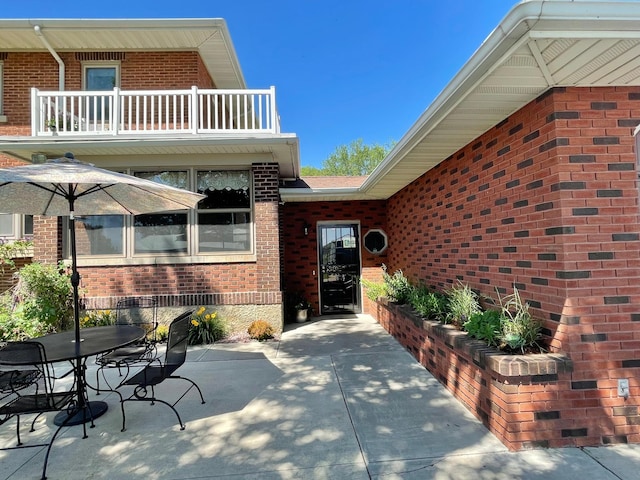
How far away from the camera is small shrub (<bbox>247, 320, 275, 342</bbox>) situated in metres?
6.13

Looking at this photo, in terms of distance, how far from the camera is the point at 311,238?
8602 mm

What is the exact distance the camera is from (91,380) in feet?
14.5

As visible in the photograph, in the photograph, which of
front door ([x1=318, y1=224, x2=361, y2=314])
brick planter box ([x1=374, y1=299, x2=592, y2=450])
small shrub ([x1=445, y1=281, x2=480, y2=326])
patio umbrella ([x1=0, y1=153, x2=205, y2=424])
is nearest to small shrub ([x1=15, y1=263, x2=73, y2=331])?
patio umbrella ([x1=0, y1=153, x2=205, y2=424])

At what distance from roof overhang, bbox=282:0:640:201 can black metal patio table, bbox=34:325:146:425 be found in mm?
3827

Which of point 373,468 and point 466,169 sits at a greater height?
point 466,169

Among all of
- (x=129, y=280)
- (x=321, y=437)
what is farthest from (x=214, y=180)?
(x=321, y=437)

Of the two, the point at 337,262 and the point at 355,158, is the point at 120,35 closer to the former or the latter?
the point at 337,262

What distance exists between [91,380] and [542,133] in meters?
5.75

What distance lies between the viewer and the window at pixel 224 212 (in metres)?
6.59

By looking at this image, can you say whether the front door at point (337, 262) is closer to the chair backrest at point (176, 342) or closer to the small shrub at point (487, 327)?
the small shrub at point (487, 327)

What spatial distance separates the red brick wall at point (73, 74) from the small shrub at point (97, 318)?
493 centimetres

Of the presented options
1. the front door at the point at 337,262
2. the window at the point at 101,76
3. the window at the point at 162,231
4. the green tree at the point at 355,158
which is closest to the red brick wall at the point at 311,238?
the front door at the point at 337,262

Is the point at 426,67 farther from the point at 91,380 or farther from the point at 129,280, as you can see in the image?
the point at 91,380

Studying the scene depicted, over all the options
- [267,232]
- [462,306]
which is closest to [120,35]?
[267,232]
